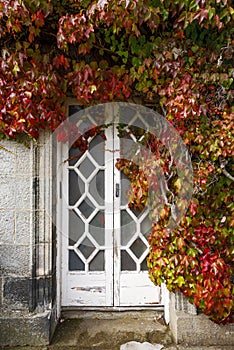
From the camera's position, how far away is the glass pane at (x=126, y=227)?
12.8ft

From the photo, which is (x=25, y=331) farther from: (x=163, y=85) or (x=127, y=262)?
(x=163, y=85)

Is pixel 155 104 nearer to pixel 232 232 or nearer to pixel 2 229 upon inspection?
pixel 232 232

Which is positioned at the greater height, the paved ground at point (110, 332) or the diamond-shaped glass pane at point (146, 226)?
the diamond-shaped glass pane at point (146, 226)

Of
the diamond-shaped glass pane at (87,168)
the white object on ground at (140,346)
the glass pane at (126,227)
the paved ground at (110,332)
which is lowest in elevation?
the white object on ground at (140,346)

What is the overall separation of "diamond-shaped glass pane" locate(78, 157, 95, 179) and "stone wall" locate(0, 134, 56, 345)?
16.5 inches

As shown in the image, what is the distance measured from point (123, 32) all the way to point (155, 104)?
0.77 metres

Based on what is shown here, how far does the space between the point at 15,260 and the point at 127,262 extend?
1.17 metres

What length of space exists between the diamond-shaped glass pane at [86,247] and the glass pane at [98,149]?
839mm

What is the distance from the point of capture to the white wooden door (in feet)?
12.7

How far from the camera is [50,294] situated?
11.6 feet

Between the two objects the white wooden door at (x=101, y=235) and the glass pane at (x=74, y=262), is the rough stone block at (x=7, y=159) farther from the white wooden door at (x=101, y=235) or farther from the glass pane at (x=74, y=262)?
the glass pane at (x=74, y=262)

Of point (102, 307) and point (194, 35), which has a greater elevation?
point (194, 35)

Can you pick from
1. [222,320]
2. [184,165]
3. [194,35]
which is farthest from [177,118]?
[222,320]

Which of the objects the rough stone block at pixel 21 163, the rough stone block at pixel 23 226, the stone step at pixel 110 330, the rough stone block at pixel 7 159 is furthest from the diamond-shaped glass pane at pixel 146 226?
the rough stone block at pixel 7 159
